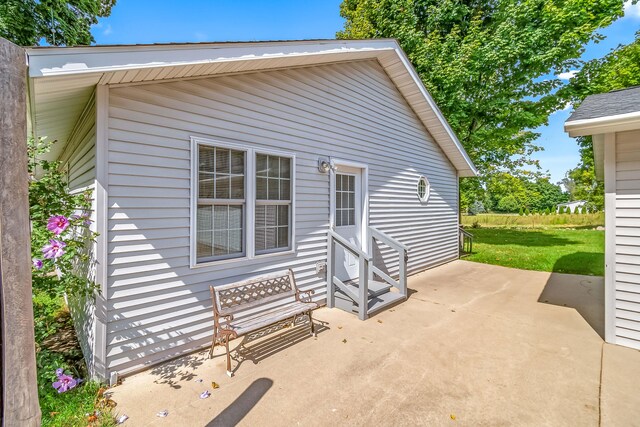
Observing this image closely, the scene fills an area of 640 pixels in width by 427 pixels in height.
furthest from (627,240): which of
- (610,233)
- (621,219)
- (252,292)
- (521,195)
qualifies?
(521,195)

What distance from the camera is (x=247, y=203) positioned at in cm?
425

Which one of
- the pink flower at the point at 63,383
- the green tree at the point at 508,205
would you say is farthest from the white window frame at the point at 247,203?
the green tree at the point at 508,205

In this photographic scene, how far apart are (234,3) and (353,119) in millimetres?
5567

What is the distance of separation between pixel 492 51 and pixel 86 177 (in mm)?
14112

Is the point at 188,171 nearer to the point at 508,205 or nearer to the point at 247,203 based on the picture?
the point at 247,203

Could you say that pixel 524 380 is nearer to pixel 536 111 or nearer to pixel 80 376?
pixel 80 376

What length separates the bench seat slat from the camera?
3.32 metres

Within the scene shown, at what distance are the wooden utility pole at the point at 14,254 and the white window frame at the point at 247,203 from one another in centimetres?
220

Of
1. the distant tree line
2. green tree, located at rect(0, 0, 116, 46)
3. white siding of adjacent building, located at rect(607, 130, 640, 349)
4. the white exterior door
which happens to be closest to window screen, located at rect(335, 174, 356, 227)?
the white exterior door

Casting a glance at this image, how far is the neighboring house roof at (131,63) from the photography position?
8.10ft

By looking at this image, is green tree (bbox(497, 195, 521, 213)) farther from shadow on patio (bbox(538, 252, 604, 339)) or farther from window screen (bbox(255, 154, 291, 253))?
window screen (bbox(255, 154, 291, 253))

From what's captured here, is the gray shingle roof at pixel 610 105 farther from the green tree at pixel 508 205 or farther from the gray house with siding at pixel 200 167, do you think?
the green tree at pixel 508 205

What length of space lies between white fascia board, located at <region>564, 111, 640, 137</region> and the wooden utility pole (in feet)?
16.7

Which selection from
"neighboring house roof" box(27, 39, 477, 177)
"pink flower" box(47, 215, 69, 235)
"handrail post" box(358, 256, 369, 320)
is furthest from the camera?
"handrail post" box(358, 256, 369, 320)
